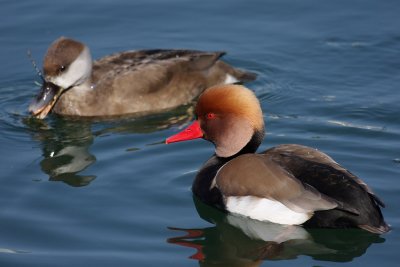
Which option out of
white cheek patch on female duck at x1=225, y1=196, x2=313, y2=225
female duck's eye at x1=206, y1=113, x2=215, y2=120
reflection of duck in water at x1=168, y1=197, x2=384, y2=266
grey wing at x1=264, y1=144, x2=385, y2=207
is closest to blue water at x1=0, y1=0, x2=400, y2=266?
reflection of duck in water at x1=168, y1=197, x2=384, y2=266

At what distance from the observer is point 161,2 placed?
1305cm

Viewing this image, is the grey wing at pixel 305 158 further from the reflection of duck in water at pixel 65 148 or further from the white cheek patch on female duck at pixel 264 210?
the reflection of duck in water at pixel 65 148

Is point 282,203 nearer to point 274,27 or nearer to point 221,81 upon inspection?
point 221,81

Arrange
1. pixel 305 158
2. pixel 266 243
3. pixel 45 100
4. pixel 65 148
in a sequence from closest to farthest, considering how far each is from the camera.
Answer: pixel 266 243 < pixel 305 158 < pixel 65 148 < pixel 45 100

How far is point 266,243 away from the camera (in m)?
7.62

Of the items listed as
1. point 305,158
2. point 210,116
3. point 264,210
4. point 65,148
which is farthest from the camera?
point 65,148

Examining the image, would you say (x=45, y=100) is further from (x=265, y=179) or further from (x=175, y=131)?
(x=265, y=179)

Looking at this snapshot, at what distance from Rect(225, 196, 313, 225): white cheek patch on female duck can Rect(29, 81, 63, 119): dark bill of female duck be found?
3286mm

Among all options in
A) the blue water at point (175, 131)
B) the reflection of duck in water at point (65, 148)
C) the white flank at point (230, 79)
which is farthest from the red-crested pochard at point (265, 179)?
the white flank at point (230, 79)

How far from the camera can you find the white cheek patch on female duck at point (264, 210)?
25.0ft

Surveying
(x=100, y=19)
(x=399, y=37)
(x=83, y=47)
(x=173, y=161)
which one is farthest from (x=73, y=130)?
(x=399, y=37)

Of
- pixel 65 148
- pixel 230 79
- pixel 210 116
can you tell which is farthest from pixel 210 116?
pixel 230 79

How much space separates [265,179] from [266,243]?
51 centimetres

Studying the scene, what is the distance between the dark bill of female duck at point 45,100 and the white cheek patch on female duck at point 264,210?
3.29 meters
